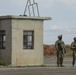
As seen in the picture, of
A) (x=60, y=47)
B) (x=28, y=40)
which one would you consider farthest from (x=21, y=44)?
(x=60, y=47)

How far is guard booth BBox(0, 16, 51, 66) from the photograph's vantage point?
2941 cm

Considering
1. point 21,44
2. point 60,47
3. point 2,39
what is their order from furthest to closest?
1. point 2,39
2. point 21,44
3. point 60,47

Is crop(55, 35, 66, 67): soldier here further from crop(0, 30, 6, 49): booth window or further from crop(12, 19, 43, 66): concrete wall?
crop(0, 30, 6, 49): booth window

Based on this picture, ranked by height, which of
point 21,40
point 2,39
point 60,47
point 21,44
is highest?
point 2,39

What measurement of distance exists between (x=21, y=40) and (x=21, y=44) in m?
0.25

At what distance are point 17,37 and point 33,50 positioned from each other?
1475mm

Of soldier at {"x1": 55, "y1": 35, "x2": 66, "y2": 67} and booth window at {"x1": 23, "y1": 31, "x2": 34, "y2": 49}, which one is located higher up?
booth window at {"x1": 23, "y1": 31, "x2": 34, "y2": 49}

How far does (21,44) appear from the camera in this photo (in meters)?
29.7

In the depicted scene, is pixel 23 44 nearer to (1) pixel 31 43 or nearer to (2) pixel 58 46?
(1) pixel 31 43

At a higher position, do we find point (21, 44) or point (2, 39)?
point (2, 39)

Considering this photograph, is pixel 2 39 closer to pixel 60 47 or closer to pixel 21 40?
pixel 21 40

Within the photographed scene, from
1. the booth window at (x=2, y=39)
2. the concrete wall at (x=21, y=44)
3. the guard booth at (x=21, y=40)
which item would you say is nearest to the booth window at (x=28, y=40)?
the guard booth at (x=21, y=40)

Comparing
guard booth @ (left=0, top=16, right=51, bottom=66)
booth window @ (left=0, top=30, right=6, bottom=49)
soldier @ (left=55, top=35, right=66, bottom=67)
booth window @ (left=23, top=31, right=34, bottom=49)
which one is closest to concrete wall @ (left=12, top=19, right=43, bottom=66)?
guard booth @ (left=0, top=16, right=51, bottom=66)

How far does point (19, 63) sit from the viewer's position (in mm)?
29438
